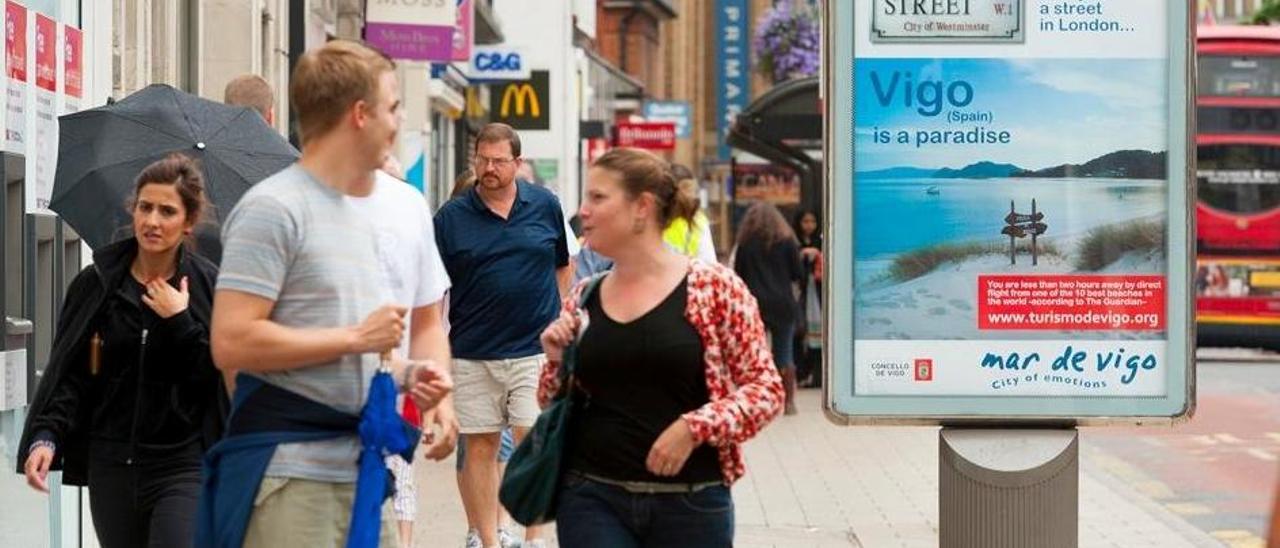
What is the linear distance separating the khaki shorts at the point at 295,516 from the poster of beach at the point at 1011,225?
15.1ft

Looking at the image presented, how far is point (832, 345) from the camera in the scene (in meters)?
10.1

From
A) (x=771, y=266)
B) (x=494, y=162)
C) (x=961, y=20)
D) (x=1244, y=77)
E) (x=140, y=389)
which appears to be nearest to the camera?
(x=140, y=389)

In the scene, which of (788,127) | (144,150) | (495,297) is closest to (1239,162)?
(788,127)

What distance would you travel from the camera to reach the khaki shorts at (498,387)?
11.8 metres

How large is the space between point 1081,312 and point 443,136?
97.9 feet

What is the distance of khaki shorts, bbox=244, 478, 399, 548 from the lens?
5.66 metres

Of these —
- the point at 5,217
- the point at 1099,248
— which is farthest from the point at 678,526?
the point at 1099,248

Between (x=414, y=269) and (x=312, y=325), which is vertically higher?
(x=414, y=269)

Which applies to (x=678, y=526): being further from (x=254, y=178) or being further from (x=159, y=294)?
(x=254, y=178)

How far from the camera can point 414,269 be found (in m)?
5.86

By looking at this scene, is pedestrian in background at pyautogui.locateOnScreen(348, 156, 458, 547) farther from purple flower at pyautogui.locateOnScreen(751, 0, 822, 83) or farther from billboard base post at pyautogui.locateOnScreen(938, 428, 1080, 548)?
purple flower at pyautogui.locateOnScreen(751, 0, 822, 83)

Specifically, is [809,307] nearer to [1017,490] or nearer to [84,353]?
[1017,490]

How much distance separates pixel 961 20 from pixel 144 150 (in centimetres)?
309

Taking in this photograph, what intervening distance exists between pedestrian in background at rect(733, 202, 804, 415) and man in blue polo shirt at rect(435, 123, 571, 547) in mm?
10125
